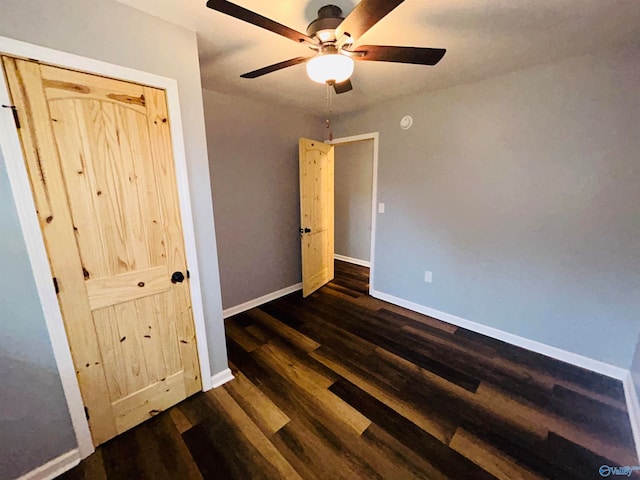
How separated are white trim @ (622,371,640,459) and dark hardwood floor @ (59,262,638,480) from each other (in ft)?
0.12

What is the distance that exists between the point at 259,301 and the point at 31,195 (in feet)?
7.80

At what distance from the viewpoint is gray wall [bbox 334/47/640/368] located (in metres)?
1.88

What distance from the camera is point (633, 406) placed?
66.3 inches

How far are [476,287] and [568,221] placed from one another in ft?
3.06

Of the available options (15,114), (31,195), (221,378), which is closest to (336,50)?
(15,114)

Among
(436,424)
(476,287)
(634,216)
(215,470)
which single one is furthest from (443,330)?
(215,470)

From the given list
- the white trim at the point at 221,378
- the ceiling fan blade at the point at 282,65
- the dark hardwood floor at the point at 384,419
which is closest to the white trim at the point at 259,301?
the dark hardwood floor at the point at 384,419

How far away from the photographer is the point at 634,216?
184cm

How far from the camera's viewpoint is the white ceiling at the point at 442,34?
53.9 inches

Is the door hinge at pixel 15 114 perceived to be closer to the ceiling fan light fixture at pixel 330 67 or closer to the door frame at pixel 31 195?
the door frame at pixel 31 195

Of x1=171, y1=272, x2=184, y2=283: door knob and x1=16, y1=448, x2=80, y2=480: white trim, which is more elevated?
x1=171, y1=272, x2=184, y2=283: door knob

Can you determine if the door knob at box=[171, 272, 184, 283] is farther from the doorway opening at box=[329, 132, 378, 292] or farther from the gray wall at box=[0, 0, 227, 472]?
the doorway opening at box=[329, 132, 378, 292]

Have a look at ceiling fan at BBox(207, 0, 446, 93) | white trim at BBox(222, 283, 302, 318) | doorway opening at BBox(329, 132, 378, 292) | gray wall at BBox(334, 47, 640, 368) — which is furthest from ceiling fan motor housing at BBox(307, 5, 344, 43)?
doorway opening at BBox(329, 132, 378, 292)

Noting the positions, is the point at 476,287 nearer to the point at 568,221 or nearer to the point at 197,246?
the point at 568,221
